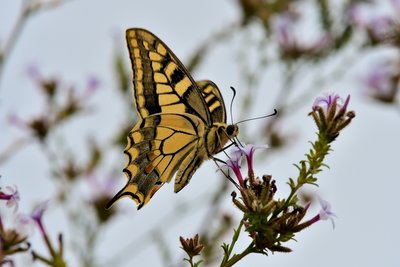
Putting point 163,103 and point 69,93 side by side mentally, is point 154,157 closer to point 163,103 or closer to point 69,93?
point 163,103

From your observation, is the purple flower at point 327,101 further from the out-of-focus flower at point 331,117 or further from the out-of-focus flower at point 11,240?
the out-of-focus flower at point 11,240

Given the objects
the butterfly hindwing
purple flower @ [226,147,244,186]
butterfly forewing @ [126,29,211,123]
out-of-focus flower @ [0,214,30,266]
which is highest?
butterfly forewing @ [126,29,211,123]

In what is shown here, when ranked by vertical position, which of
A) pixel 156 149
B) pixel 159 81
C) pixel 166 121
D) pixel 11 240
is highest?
pixel 159 81

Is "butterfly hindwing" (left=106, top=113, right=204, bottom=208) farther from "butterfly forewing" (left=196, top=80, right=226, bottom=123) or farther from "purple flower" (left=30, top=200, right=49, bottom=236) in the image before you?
"purple flower" (left=30, top=200, right=49, bottom=236)

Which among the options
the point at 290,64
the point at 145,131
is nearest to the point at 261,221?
the point at 145,131

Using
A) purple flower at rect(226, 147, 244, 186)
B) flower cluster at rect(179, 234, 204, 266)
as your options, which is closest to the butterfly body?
purple flower at rect(226, 147, 244, 186)

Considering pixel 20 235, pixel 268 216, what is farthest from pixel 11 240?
pixel 268 216

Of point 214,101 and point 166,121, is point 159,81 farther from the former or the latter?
point 214,101
